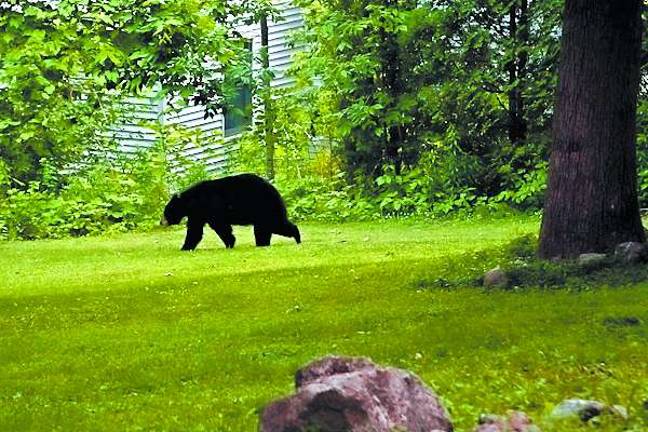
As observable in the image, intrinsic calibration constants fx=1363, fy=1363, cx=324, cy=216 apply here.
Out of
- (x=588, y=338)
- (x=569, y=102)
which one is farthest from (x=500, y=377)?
(x=569, y=102)

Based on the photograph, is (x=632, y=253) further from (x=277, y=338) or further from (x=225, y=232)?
(x=225, y=232)

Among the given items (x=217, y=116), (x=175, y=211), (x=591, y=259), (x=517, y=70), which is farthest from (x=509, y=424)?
(x=217, y=116)

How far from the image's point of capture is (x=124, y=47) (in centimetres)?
1525

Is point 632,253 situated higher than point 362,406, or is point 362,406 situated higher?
point 632,253

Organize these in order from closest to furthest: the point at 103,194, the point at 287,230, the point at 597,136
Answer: the point at 597,136 < the point at 287,230 < the point at 103,194

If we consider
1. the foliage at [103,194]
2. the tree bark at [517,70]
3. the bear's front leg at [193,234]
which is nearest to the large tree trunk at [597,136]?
the bear's front leg at [193,234]

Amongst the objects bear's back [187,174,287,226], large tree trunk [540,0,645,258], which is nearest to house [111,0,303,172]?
bear's back [187,174,287,226]

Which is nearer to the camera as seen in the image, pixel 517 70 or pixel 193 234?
pixel 193 234

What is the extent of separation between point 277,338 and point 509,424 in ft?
16.8

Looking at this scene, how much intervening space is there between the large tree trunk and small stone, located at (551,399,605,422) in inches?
283

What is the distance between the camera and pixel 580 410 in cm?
639

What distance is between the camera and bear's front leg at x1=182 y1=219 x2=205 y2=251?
68.8 feet

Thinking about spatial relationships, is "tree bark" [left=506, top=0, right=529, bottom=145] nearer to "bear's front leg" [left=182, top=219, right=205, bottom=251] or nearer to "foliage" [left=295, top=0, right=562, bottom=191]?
"foliage" [left=295, top=0, right=562, bottom=191]

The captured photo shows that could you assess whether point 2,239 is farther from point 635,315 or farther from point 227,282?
point 635,315
